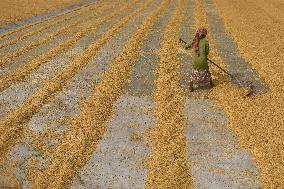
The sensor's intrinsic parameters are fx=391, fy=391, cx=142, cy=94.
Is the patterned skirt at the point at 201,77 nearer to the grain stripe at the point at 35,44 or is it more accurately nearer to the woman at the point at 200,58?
the woman at the point at 200,58

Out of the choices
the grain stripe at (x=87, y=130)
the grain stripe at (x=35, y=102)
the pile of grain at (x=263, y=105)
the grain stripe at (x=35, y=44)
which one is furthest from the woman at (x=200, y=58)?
the grain stripe at (x=35, y=44)

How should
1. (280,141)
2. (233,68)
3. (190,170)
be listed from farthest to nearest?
1. (233,68)
2. (280,141)
3. (190,170)

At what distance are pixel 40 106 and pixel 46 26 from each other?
36.4ft

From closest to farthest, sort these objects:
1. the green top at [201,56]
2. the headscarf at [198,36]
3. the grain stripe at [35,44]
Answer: the headscarf at [198,36] < the green top at [201,56] < the grain stripe at [35,44]

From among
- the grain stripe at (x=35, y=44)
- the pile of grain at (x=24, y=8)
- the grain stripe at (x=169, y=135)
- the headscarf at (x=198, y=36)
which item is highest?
the headscarf at (x=198, y=36)

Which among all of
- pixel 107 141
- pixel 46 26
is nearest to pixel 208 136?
pixel 107 141

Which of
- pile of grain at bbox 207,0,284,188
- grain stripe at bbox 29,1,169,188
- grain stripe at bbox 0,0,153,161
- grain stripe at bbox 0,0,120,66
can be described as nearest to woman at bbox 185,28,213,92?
pile of grain at bbox 207,0,284,188

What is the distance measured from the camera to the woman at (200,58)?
414 inches

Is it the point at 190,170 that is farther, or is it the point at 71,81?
the point at 71,81

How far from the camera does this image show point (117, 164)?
770 cm

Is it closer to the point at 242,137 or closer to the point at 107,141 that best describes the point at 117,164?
the point at 107,141

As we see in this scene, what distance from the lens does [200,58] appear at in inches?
423

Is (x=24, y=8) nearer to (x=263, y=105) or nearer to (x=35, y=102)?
(x=35, y=102)

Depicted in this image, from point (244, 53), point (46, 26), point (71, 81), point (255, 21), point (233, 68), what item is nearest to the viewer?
point (71, 81)
